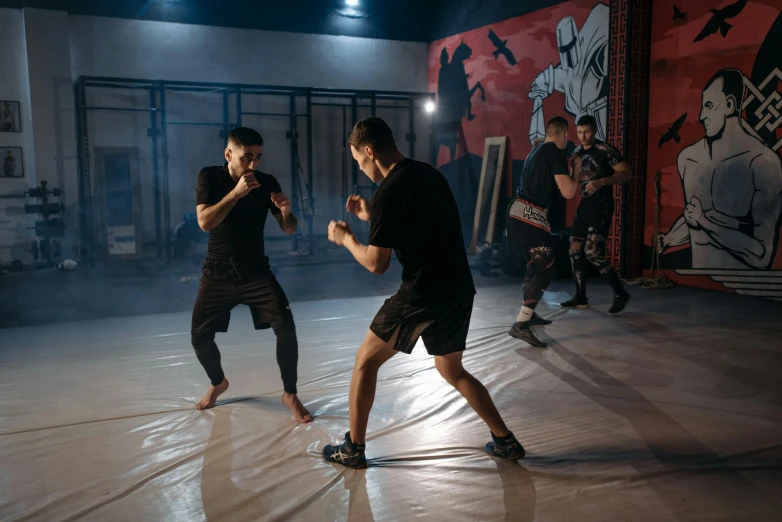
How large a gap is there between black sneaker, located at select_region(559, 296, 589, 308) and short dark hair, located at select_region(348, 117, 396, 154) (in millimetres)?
3945

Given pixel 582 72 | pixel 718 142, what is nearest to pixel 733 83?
pixel 718 142

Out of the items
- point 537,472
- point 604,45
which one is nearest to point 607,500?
point 537,472

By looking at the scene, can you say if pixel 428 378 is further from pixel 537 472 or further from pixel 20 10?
pixel 20 10

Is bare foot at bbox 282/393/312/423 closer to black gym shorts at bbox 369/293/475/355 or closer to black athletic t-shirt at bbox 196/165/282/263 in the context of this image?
black athletic t-shirt at bbox 196/165/282/263

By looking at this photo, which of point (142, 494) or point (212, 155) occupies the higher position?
point (212, 155)

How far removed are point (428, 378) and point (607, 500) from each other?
1672mm

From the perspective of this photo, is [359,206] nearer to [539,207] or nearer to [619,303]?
[539,207]

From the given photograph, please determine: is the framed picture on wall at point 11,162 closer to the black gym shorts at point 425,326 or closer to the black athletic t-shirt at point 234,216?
the black athletic t-shirt at point 234,216

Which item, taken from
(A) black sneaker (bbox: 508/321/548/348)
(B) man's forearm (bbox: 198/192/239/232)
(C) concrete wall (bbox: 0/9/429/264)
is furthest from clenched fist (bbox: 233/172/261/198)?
(C) concrete wall (bbox: 0/9/429/264)

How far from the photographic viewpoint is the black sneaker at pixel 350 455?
9.24 feet

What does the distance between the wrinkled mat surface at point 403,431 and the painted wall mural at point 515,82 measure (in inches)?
161

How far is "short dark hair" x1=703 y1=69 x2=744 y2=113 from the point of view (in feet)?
22.1

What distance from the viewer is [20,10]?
30.3 feet

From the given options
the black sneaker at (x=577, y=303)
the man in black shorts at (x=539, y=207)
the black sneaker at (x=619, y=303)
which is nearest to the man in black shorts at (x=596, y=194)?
the black sneaker at (x=619, y=303)
